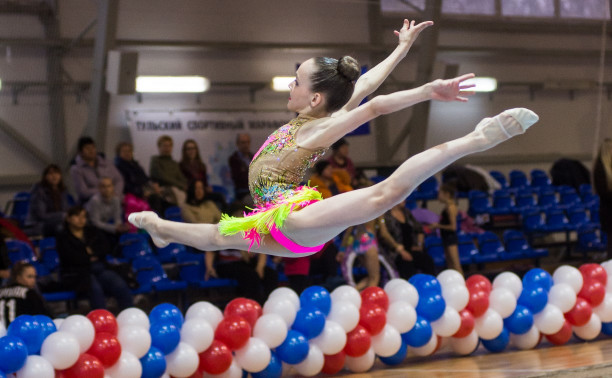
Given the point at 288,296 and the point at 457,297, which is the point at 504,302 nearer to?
the point at 457,297

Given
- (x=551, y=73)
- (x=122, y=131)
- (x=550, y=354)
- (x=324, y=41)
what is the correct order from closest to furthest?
(x=550, y=354), (x=122, y=131), (x=324, y=41), (x=551, y=73)

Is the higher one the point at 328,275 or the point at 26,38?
the point at 26,38

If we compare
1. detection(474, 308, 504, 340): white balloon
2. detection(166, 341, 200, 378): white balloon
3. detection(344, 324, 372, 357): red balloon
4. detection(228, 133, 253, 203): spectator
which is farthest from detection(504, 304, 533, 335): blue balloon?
detection(228, 133, 253, 203): spectator

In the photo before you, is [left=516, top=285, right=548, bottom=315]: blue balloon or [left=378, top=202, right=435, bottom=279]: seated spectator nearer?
[left=516, top=285, right=548, bottom=315]: blue balloon

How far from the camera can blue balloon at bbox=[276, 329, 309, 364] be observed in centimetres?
555

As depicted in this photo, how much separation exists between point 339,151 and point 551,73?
19.5 feet

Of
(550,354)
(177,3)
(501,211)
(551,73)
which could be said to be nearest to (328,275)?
(550,354)

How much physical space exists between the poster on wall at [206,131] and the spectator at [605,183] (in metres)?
4.44

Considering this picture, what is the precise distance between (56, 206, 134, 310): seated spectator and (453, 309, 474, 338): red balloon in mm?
2747

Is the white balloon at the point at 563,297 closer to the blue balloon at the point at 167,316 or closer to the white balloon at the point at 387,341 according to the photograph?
the white balloon at the point at 387,341

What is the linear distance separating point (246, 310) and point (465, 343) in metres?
1.75

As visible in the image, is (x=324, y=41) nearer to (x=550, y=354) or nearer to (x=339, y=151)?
(x=339, y=151)

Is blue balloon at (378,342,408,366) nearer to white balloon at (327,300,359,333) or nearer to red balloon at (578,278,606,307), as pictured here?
white balloon at (327,300,359,333)

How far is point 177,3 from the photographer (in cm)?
1045
